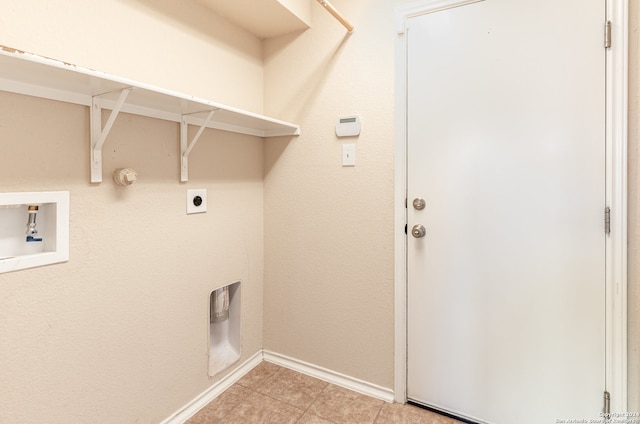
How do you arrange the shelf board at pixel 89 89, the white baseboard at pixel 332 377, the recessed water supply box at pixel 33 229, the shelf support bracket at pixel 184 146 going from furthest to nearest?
the white baseboard at pixel 332 377 < the shelf support bracket at pixel 184 146 < the recessed water supply box at pixel 33 229 < the shelf board at pixel 89 89

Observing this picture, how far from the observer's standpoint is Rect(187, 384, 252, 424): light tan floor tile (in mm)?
1579

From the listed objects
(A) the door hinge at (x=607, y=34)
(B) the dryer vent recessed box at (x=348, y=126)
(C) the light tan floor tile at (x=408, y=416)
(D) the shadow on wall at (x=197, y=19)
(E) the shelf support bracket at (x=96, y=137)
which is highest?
(D) the shadow on wall at (x=197, y=19)

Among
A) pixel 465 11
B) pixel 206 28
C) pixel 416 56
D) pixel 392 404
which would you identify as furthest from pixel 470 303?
pixel 206 28

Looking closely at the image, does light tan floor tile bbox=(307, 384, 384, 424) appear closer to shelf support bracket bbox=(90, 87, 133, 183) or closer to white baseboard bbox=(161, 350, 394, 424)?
white baseboard bbox=(161, 350, 394, 424)

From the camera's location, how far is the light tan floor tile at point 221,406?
62.2 inches

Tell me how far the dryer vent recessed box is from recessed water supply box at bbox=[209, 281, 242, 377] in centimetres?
110

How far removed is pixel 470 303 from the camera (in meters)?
1.53

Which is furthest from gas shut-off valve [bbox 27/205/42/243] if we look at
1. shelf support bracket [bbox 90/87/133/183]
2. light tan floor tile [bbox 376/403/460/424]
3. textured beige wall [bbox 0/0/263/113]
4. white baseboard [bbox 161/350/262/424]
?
light tan floor tile [bbox 376/403/460/424]

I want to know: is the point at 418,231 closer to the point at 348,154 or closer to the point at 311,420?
the point at 348,154

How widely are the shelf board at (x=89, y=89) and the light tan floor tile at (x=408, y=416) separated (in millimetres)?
1648

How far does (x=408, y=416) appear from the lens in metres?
1.60

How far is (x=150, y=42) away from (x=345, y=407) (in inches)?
79.5

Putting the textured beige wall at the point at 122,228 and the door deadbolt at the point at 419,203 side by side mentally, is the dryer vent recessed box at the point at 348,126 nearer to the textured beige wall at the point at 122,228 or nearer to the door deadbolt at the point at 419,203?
the door deadbolt at the point at 419,203

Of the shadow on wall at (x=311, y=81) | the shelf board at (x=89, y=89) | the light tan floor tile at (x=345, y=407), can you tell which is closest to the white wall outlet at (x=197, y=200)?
the shelf board at (x=89, y=89)
